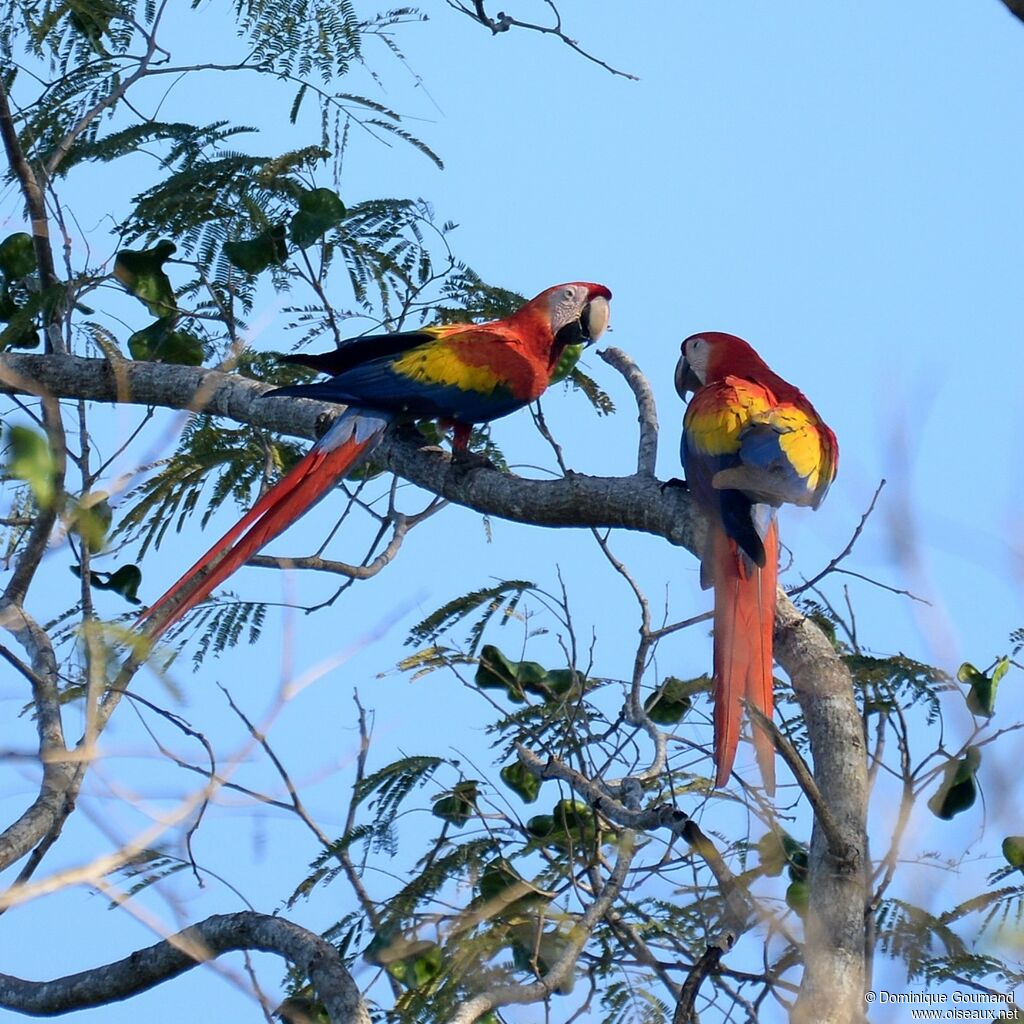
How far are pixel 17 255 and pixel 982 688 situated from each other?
2.09m

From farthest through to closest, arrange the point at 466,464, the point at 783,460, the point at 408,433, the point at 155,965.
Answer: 1. the point at 408,433
2. the point at 466,464
3. the point at 783,460
4. the point at 155,965

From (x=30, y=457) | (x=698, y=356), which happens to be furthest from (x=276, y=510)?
(x=30, y=457)

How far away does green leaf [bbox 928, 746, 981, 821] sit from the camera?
2188 millimetres

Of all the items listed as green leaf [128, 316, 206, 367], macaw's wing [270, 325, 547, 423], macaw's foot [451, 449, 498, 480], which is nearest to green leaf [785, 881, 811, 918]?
macaw's foot [451, 449, 498, 480]

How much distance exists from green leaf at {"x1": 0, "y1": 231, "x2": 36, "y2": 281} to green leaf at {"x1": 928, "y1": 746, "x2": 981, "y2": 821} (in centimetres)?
207

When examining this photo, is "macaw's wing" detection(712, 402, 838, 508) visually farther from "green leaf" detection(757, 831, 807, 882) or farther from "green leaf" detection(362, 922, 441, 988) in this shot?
"green leaf" detection(362, 922, 441, 988)

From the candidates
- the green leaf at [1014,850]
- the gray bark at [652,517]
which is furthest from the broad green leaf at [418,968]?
the green leaf at [1014,850]

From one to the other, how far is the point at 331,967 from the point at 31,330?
1.62m

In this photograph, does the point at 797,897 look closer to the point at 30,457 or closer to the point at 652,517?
the point at 652,517

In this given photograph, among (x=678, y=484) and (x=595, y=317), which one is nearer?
(x=678, y=484)

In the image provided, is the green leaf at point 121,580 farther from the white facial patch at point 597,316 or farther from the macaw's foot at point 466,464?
the white facial patch at point 597,316

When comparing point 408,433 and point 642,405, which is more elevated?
point 408,433

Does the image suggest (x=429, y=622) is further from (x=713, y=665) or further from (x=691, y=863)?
(x=691, y=863)

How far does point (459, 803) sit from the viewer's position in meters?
2.53
